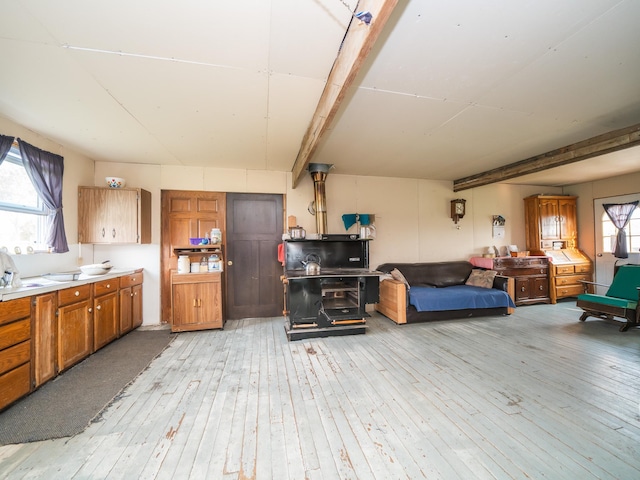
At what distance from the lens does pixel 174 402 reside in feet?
6.38

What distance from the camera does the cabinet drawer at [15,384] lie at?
1.80m

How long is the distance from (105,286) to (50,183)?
140cm

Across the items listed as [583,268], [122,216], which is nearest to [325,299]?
[122,216]

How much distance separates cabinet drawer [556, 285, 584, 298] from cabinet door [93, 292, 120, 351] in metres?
7.83

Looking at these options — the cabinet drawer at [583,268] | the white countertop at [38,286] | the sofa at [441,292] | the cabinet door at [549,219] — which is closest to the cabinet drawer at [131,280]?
the white countertop at [38,286]

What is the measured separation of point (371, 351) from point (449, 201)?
149 inches

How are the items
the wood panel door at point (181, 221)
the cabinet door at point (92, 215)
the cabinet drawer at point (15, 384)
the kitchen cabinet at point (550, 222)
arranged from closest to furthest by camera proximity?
the cabinet drawer at point (15, 384), the cabinet door at point (92, 215), the wood panel door at point (181, 221), the kitchen cabinet at point (550, 222)

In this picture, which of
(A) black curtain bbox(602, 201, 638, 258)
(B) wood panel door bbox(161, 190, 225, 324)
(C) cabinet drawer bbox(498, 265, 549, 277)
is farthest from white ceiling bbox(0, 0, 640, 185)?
(A) black curtain bbox(602, 201, 638, 258)

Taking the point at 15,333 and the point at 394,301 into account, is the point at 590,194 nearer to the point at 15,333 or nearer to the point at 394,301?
the point at 394,301

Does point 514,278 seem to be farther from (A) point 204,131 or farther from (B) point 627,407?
(A) point 204,131

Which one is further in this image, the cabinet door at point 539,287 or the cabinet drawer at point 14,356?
the cabinet door at point 539,287

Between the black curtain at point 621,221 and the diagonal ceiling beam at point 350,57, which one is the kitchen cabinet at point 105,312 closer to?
the diagonal ceiling beam at point 350,57

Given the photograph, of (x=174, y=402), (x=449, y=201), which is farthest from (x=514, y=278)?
(x=174, y=402)

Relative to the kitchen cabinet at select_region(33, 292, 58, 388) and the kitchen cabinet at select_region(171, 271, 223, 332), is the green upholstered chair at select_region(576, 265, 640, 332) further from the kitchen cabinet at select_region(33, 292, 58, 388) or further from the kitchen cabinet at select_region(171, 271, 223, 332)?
the kitchen cabinet at select_region(33, 292, 58, 388)
